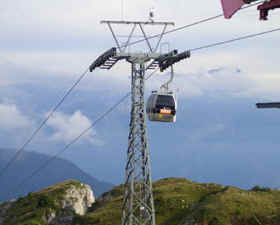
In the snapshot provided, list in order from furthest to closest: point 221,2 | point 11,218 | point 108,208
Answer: point 11,218 → point 108,208 → point 221,2

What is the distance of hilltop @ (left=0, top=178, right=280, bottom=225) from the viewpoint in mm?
79500

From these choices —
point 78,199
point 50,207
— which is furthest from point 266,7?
point 78,199

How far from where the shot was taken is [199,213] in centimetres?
8138

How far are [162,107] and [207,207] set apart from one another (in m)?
45.8

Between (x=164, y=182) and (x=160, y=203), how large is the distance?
3458 centimetres

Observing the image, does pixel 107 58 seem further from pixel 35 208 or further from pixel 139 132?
pixel 35 208

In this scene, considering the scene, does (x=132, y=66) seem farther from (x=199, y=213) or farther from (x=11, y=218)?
(x=11, y=218)

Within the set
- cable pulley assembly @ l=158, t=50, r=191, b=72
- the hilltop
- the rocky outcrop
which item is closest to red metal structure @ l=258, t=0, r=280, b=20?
cable pulley assembly @ l=158, t=50, r=191, b=72

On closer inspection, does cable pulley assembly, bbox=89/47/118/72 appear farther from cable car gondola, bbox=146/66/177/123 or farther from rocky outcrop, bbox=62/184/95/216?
rocky outcrop, bbox=62/184/95/216

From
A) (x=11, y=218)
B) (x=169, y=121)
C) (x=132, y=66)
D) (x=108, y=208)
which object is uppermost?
(x=132, y=66)

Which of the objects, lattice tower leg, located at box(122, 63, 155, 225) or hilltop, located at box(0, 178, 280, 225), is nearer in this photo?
lattice tower leg, located at box(122, 63, 155, 225)

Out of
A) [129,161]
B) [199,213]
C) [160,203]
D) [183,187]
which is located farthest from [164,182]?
[129,161]

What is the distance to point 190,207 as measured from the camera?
304 feet

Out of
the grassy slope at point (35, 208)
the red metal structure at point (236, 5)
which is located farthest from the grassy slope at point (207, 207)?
the red metal structure at point (236, 5)
